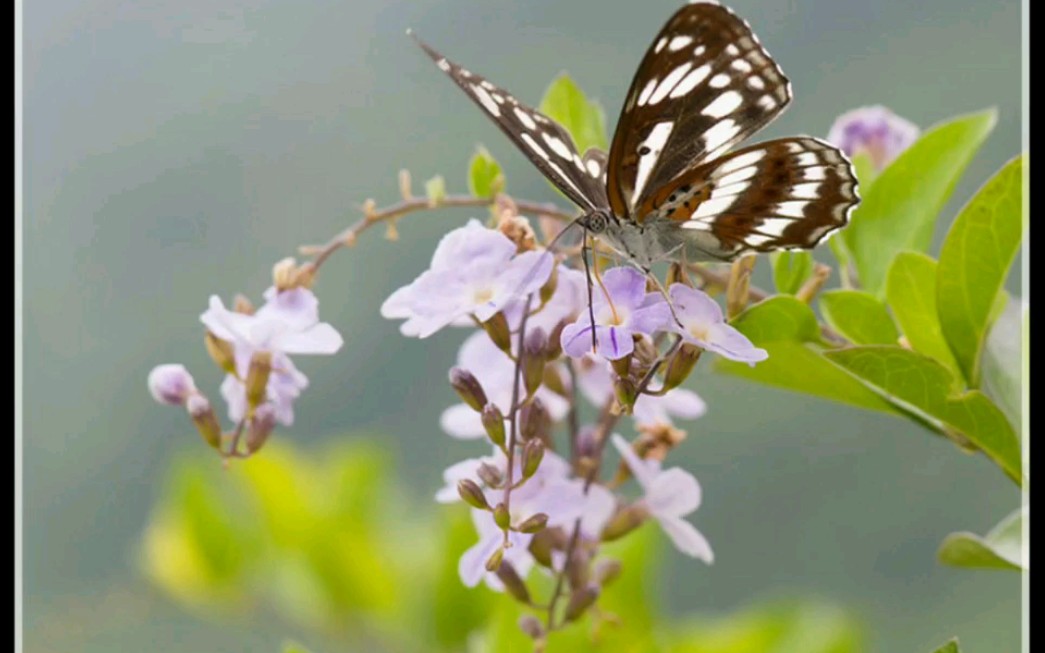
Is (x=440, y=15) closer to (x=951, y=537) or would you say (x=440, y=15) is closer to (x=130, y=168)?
(x=130, y=168)

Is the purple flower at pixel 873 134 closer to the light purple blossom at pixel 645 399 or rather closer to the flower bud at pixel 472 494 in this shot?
the light purple blossom at pixel 645 399

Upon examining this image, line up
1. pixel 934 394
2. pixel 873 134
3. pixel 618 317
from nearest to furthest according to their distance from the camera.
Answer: pixel 618 317 → pixel 934 394 → pixel 873 134

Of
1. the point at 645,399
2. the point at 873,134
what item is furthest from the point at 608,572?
the point at 873,134

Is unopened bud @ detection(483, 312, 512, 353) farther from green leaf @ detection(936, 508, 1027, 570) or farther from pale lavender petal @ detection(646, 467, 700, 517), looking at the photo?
green leaf @ detection(936, 508, 1027, 570)

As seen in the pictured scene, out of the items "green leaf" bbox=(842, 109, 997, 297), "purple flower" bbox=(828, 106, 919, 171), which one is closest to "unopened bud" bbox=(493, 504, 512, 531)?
"green leaf" bbox=(842, 109, 997, 297)

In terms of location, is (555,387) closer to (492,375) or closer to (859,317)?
(492,375)

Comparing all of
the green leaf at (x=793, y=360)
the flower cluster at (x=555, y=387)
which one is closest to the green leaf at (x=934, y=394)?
the green leaf at (x=793, y=360)
